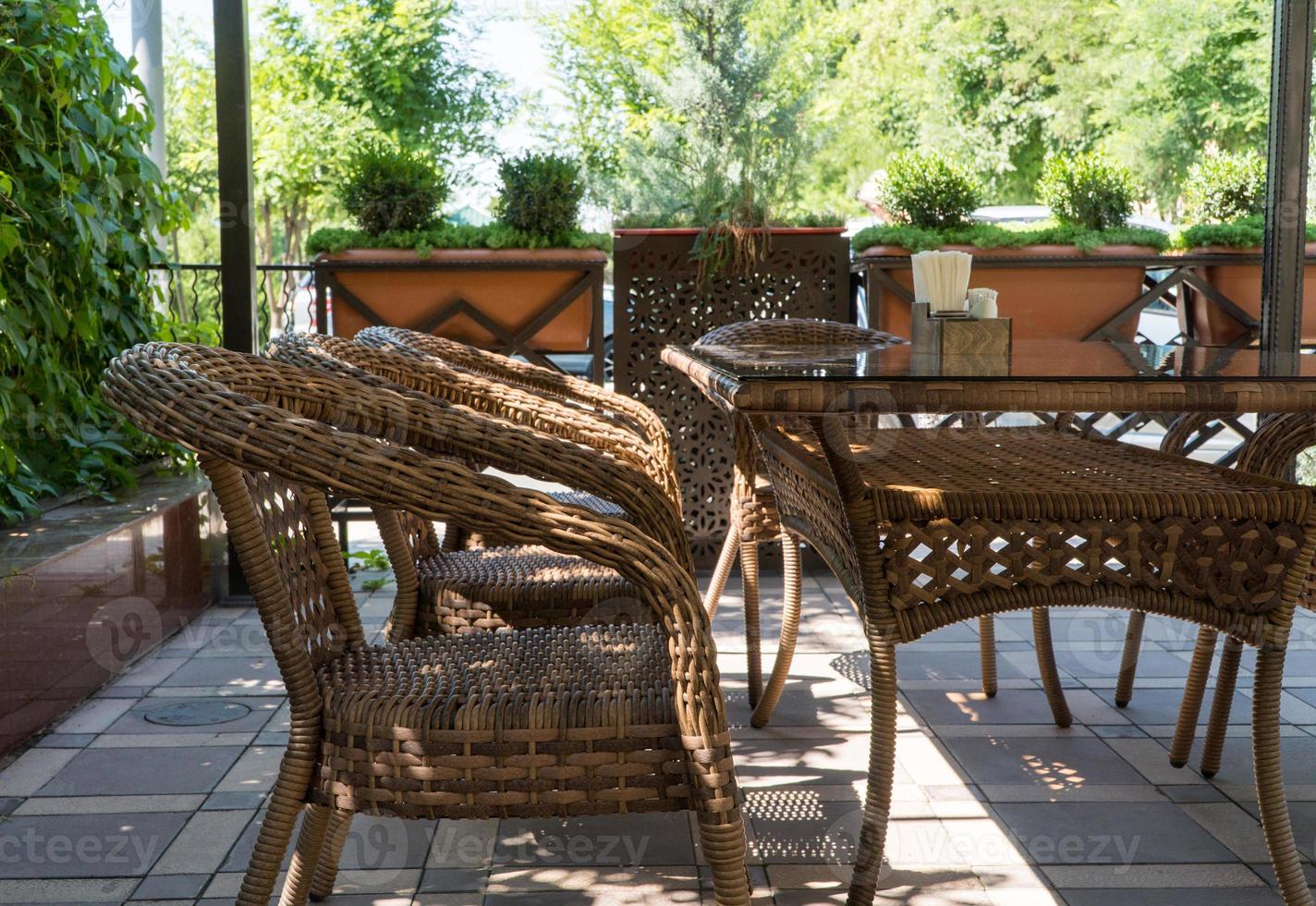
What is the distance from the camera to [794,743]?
7.95ft

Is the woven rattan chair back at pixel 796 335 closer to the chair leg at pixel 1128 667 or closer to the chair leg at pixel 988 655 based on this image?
the chair leg at pixel 988 655

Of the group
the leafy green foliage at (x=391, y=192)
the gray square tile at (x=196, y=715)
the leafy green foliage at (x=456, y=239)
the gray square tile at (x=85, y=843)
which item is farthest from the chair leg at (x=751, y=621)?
the leafy green foliage at (x=391, y=192)

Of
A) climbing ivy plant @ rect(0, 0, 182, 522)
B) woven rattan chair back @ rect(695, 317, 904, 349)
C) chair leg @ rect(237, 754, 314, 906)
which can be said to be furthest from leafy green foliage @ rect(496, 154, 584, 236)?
chair leg @ rect(237, 754, 314, 906)

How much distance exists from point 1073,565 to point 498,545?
1.09 meters

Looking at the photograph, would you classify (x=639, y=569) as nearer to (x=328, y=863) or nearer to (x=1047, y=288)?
(x=328, y=863)

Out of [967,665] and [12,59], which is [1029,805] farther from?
[12,59]

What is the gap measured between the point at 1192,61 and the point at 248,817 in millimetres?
15734

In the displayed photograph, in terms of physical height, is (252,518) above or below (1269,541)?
above

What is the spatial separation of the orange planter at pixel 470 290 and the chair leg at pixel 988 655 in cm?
183

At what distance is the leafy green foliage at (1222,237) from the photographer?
3.93 metres

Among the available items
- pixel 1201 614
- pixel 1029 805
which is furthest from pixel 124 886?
pixel 1201 614

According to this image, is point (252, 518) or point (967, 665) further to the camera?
point (967, 665)

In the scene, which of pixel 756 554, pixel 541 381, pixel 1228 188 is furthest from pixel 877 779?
pixel 1228 188


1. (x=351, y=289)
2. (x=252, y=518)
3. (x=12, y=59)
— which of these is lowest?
(x=252, y=518)
